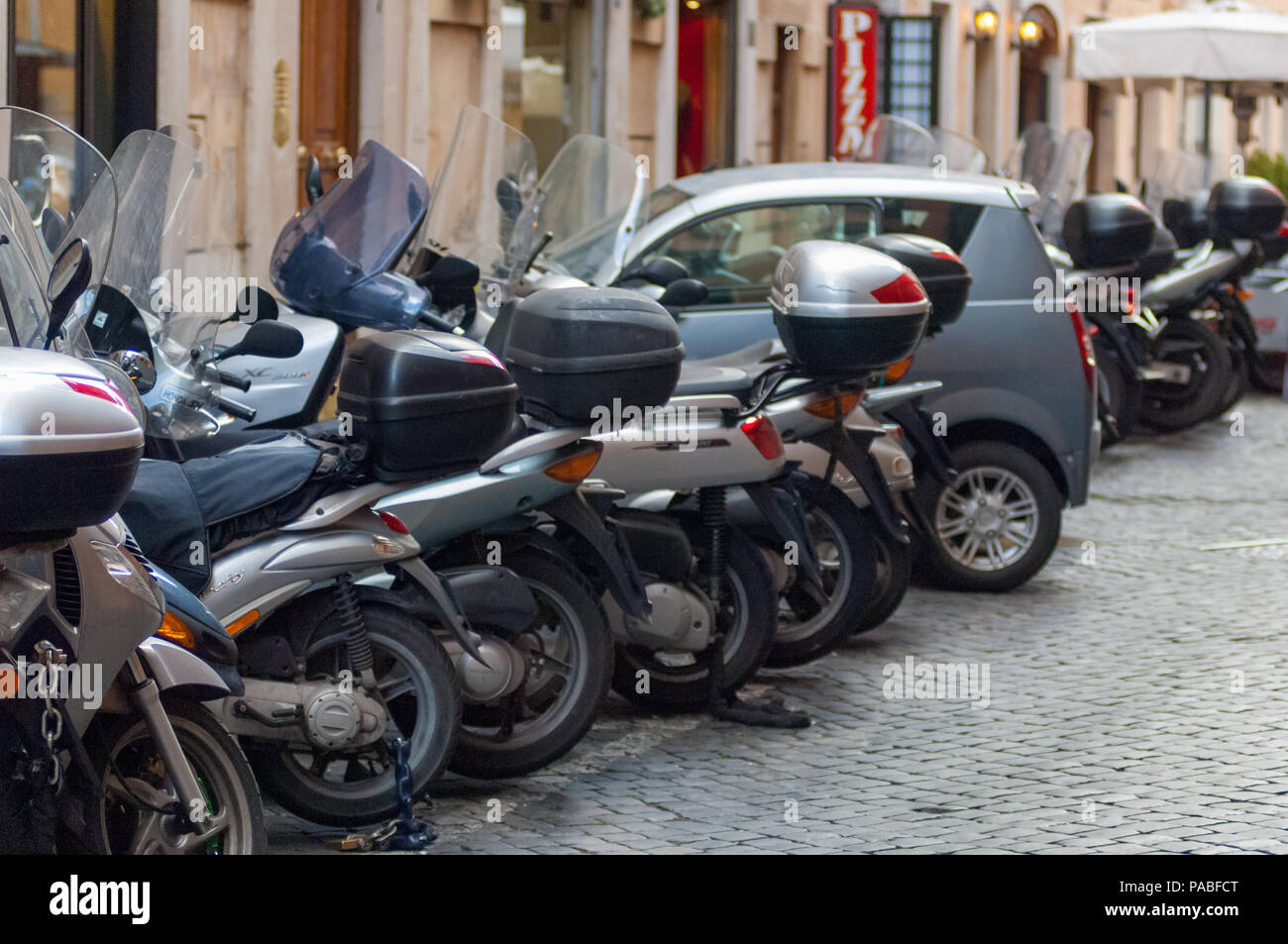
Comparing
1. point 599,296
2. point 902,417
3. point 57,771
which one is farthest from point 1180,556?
point 57,771

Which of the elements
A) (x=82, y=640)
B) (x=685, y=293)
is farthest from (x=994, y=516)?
(x=82, y=640)

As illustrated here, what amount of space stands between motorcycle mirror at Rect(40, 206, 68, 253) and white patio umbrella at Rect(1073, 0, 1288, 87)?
1609cm

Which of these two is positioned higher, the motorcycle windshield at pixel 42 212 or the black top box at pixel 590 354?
the motorcycle windshield at pixel 42 212

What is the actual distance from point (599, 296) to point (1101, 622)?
3.25 metres

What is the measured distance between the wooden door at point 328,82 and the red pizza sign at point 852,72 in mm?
7758

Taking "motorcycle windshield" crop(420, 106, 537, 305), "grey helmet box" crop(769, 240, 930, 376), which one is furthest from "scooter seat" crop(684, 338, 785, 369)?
"motorcycle windshield" crop(420, 106, 537, 305)

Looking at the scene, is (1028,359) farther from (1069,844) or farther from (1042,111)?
(1042,111)

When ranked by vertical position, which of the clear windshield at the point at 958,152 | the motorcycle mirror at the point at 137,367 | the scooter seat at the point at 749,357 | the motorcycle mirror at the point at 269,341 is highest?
the clear windshield at the point at 958,152

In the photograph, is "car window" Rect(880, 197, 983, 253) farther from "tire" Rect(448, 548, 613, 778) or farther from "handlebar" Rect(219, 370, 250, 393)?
"handlebar" Rect(219, 370, 250, 393)

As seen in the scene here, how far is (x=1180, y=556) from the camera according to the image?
984 centimetres

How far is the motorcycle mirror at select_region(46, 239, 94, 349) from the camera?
3.92m

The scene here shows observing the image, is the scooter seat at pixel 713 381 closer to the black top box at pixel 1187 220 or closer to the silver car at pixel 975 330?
the silver car at pixel 975 330

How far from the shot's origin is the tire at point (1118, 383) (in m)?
12.8

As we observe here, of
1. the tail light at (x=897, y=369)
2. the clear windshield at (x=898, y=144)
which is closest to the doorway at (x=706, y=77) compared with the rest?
the clear windshield at (x=898, y=144)
